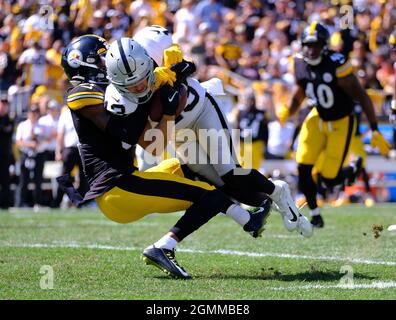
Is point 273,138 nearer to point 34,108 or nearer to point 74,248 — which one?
point 34,108

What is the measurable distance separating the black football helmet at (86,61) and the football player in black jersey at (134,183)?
9 cm

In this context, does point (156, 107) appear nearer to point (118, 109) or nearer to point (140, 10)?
point (118, 109)

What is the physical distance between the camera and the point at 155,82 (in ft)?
16.2

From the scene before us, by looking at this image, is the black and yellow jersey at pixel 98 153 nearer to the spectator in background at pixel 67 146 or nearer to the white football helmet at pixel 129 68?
the white football helmet at pixel 129 68

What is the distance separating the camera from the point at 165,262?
4949 mm

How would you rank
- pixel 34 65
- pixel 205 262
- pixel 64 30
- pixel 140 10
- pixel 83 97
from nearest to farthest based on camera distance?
pixel 83 97 → pixel 205 262 → pixel 34 65 → pixel 64 30 → pixel 140 10

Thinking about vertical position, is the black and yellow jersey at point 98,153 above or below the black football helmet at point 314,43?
above

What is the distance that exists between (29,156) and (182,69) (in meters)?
6.86

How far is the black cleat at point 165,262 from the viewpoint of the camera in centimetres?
494

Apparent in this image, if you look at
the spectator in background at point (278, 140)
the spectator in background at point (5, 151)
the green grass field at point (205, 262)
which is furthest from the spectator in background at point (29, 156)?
the spectator in background at point (278, 140)

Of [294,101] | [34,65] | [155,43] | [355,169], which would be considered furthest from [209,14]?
[155,43]

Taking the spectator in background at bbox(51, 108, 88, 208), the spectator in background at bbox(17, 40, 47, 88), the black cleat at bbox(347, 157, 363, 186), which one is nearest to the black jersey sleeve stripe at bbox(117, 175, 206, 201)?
the black cleat at bbox(347, 157, 363, 186)

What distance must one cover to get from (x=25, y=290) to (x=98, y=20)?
944 centimetres
